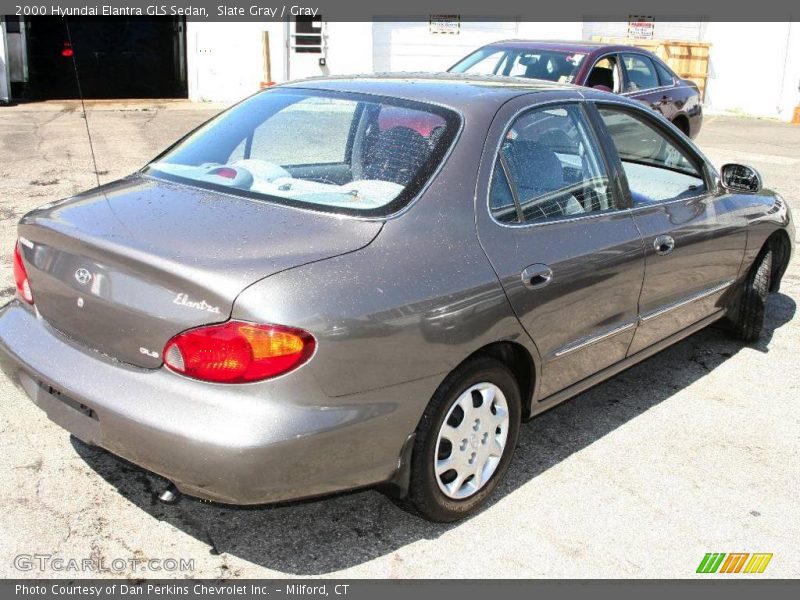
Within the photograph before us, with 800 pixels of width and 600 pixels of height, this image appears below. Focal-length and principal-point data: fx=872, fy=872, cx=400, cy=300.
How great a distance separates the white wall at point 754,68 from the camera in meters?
18.3

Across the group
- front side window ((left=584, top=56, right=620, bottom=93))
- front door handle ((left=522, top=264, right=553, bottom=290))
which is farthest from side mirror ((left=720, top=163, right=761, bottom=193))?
front side window ((left=584, top=56, right=620, bottom=93))

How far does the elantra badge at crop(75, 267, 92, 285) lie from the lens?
9.68 feet

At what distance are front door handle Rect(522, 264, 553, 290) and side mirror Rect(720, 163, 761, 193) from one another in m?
1.92

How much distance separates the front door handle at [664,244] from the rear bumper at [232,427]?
169cm

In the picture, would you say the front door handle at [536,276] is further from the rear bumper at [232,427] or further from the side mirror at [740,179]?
the side mirror at [740,179]

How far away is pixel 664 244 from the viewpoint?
4156mm

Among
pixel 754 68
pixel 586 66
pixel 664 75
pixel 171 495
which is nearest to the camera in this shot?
pixel 171 495

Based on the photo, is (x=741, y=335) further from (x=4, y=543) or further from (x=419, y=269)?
(x=4, y=543)

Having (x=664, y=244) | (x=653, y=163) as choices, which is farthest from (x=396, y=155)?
(x=653, y=163)

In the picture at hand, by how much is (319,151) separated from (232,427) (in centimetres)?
178

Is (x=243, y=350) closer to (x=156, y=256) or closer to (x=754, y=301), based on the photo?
(x=156, y=256)

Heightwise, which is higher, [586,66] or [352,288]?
[586,66]

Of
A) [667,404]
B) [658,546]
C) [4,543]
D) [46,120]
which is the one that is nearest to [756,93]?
[46,120]

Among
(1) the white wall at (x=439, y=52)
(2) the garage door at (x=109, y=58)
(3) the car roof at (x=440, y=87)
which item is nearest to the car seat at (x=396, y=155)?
(3) the car roof at (x=440, y=87)
